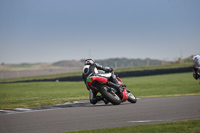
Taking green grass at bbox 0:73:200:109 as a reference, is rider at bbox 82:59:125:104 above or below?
above

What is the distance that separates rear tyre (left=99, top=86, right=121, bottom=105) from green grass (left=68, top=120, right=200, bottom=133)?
4389mm

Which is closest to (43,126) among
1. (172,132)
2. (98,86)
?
(172,132)

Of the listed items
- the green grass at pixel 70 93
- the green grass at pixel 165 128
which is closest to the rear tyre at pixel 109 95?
the green grass at pixel 70 93

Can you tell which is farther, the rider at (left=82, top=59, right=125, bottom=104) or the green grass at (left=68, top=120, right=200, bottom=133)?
the rider at (left=82, top=59, right=125, bottom=104)

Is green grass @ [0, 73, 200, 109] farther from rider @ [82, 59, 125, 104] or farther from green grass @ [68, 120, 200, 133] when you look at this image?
green grass @ [68, 120, 200, 133]

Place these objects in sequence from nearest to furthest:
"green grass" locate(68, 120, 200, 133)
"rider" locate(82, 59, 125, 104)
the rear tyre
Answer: "green grass" locate(68, 120, 200, 133), the rear tyre, "rider" locate(82, 59, 125, 104)

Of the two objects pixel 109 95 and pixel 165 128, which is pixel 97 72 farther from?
pixel 165 128

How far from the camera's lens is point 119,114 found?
8273mm

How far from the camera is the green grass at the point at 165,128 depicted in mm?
5711

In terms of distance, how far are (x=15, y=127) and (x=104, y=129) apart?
2121 millimetres

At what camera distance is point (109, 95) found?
423 inches

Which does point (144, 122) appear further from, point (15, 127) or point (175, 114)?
point (15, 127)

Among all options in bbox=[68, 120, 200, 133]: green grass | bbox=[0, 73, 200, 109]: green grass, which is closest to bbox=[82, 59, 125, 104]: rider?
bbox=[0, 73, 200, 109]: green grass

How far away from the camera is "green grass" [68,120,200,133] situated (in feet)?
18.7
